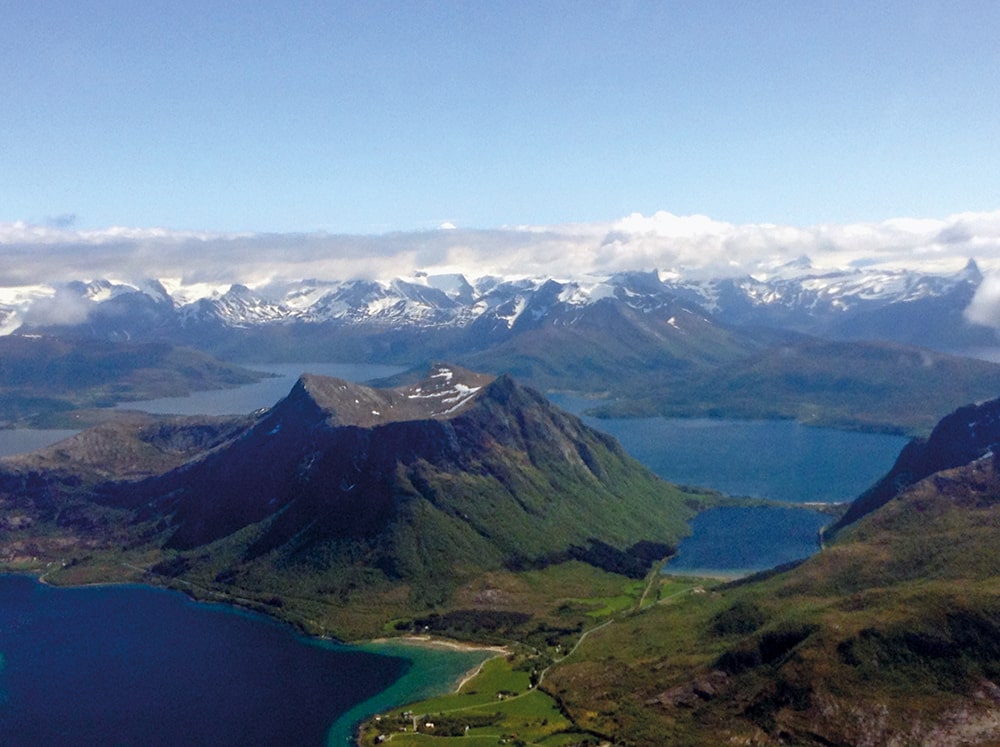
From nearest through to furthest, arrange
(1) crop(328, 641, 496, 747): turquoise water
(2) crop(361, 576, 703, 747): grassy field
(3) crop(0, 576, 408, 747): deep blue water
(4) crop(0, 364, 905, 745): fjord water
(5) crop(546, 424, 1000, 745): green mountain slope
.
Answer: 1. (5) crop(546, 424, 1000, 745): green mountain slope
2. (2) crop(361, 576, 703, 747): grassy field
3. (3) crop(0, 576, 408, 747): deep blue water
4. (4) crop(0, 364, 905, 745): fjord water
5. (1) crop(328, 641, 496, 747): turquoise water

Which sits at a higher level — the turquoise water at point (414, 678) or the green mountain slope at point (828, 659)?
the green mountain slope at point (828, 659)

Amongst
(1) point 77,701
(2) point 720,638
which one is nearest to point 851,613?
(2) point 720,638

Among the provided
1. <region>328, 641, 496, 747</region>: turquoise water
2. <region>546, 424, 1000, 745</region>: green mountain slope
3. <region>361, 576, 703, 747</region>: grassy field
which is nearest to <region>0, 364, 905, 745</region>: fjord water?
<region>328, 641, 496, 747</region>: turquoise water

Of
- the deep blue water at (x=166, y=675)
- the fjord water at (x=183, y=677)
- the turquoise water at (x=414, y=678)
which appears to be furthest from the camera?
the turquoise water at (x=414, y=678)

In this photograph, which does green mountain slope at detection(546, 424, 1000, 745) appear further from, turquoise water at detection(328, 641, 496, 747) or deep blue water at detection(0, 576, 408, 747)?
deep blue water at detection(0, 576, 408, 747)

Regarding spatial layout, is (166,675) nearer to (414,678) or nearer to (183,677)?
(183,677)

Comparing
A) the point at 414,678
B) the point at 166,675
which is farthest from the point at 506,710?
the point at 166,675

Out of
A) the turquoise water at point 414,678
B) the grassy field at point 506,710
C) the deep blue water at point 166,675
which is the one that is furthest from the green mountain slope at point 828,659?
the deep blue water at point 166,675

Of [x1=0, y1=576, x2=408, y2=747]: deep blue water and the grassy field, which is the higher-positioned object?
the grassy field

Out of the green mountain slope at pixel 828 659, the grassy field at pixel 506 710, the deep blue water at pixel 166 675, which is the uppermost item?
the green mountain slope at pixel 828 659

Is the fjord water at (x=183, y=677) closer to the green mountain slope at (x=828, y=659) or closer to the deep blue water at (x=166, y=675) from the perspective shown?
the deep blue water at (x=166, y=675)
